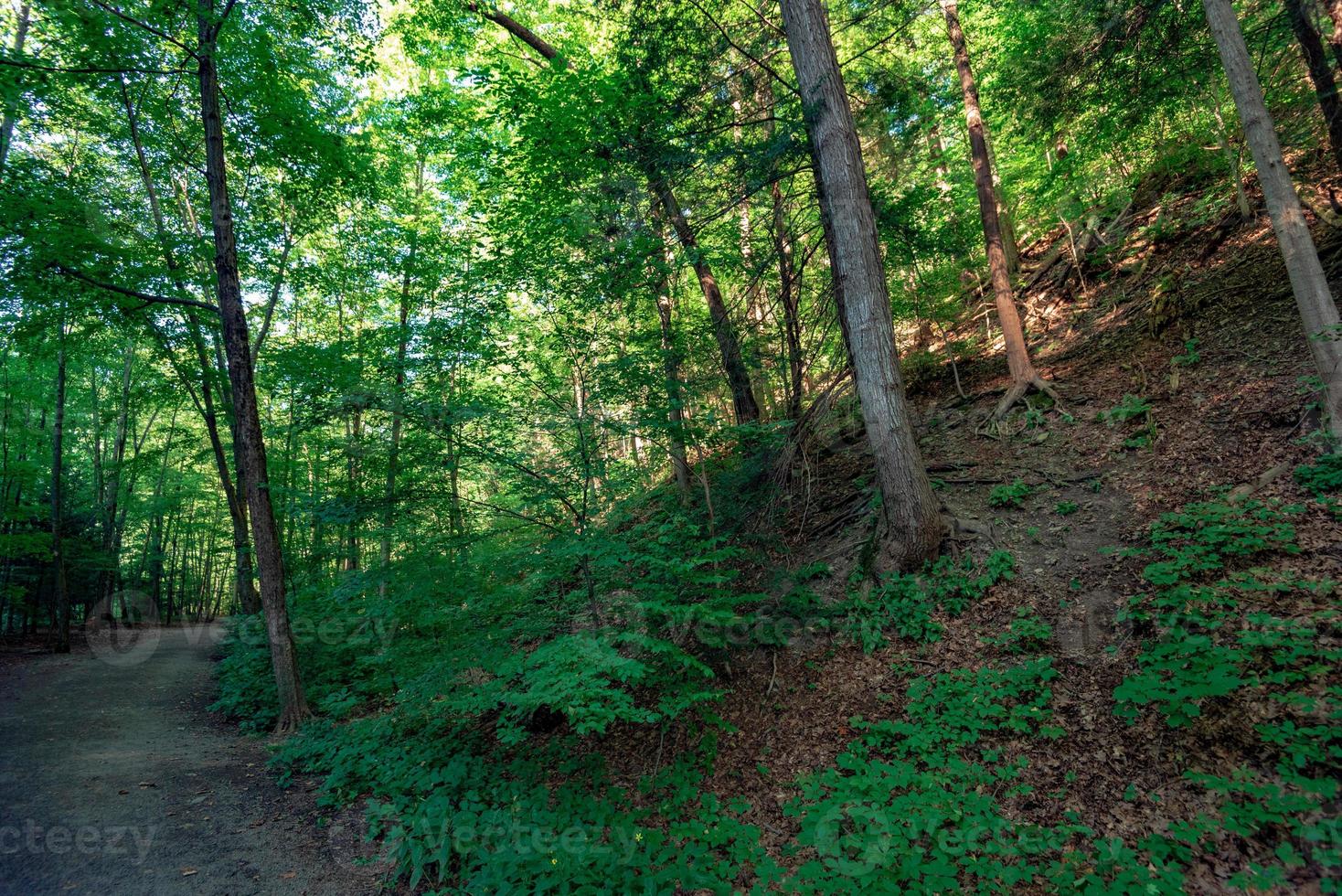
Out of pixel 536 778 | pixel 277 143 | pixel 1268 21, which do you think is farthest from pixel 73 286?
pixel 1268 21

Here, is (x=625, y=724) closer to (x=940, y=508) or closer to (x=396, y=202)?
(x=940, y=508)

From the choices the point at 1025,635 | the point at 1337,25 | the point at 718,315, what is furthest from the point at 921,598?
the point at 1337,25

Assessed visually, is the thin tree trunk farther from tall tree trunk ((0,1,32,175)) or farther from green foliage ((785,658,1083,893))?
tall tree trunk ((0,1,32,175))

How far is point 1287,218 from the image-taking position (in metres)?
4.97

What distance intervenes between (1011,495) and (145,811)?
365 inches

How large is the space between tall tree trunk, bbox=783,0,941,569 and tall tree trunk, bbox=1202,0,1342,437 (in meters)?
3.34

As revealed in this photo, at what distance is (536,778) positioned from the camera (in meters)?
4.96

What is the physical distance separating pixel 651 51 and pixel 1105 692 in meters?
8.42

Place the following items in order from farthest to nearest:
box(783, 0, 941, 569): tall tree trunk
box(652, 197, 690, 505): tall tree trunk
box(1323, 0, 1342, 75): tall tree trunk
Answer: box(652, 197, 690, 505): tall tree trunk → box(1323, 0, 1342, 75): tall tree trunk → box(783, 0, 941, 569): tall tree trunk

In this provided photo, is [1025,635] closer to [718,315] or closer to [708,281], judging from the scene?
[718,315]

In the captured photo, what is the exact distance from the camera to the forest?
3.69 m

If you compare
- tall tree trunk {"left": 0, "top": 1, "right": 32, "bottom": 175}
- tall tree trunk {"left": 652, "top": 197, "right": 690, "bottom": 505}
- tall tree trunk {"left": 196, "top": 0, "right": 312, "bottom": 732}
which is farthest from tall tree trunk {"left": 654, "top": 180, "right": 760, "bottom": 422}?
tall tree trunk {"left": 0, "top": 1, "right": 32, "bottom": 175}

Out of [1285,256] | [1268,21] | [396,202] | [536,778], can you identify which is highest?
[396,202]

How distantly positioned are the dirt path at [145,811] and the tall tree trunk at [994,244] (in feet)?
30.9
